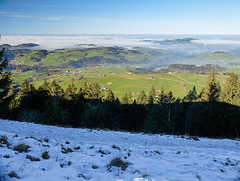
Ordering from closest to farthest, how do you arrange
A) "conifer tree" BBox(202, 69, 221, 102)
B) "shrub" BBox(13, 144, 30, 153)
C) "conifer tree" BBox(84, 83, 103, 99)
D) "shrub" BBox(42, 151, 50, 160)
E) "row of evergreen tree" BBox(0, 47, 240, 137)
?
1. "shrub" BBox(42, 151, 50, 160)
2. "shrub" BBox(13, 144, 30, 153)
3. "row of evergreen tree" BBox(0, 47, 240, 137)
4. "conifer tree" BBox(202, 69, 221, 102)
5. "conifer tree" BBox(84, 83, 103, 99)

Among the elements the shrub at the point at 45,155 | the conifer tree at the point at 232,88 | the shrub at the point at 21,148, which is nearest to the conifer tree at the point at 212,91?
the conifer tree at the point at 232,88

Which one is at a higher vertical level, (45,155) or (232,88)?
(45,155)

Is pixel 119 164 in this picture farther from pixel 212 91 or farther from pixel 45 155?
pixel 212 91

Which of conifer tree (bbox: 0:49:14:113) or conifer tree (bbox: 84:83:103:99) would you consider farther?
conifer tree (bbox: 84:83:103:99)

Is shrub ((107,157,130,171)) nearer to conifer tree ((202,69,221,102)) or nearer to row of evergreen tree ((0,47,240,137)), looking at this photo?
row of evergreen tree ((0,47,240,137))

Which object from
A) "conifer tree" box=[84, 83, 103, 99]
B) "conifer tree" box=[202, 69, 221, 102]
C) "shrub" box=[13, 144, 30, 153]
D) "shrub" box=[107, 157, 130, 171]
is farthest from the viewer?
"conifer tree" box=[84, 83, 103, 99]

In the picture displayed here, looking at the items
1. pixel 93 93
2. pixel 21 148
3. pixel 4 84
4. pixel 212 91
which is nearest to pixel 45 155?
pixel 21 148

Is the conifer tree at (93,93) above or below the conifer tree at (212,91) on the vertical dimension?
below

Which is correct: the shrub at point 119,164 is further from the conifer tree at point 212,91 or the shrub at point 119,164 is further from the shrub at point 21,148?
the conifer tree at point 212,91

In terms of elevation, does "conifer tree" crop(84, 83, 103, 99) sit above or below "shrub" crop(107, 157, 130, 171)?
below

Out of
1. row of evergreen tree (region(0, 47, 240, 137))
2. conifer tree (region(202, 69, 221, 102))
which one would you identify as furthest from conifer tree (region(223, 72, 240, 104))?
conifer tree (region(202, 69, 221, 102))

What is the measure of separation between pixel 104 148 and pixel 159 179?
4055 mm

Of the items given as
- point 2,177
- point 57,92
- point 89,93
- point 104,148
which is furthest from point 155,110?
point 2,177

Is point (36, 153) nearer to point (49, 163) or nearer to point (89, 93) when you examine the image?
point (49, 163)
